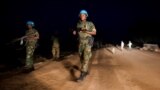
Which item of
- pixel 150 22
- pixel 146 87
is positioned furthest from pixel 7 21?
pixel 150 22

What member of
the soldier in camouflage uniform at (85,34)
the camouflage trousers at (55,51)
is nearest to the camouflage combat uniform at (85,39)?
the soldier in camouflage uniform at (85,34)

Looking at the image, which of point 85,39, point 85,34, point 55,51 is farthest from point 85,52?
point 55,51

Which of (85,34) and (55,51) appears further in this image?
(55,51)

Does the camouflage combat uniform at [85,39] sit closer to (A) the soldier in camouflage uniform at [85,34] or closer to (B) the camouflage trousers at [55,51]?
(A) the soldier in camouflage uniform at [85,34]

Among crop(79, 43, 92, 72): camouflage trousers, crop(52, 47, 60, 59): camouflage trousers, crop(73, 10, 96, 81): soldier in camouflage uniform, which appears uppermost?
crop(73, 10, 96, 81): soldier in camouflage uniform

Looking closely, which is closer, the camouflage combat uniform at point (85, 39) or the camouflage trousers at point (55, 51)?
the camouflage combat uniform at point (85, 39)

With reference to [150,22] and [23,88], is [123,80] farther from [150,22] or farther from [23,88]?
[150,22]

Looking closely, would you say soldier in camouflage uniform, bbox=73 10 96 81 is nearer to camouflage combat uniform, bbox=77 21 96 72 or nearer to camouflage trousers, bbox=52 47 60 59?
camouflage combat uniform, bbox=77 21 96 72

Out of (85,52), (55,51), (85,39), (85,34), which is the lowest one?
(55,51)

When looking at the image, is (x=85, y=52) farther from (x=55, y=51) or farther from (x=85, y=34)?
(x=55, y=51)

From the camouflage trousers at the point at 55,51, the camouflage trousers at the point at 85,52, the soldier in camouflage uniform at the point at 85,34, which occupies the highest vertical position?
the soldier in camouflage uniform at the point at 85,34

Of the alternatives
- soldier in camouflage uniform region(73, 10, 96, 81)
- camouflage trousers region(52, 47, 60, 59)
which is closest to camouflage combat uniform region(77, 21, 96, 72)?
soldier in camouflage uniform region(73, 10, 96, 81)

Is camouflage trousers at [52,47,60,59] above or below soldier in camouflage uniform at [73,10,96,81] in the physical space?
below

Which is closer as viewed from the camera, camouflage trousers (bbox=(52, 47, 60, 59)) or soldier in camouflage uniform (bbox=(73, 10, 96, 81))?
soldier in camouflage uniform (bbox=(73, 10, 96, 81))
